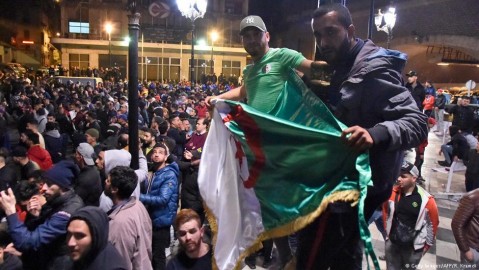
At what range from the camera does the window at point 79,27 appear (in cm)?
4747

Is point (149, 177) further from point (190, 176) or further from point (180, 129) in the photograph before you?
point (180, 129)

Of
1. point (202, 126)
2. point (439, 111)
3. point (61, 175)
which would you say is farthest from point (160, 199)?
point (439, 111)

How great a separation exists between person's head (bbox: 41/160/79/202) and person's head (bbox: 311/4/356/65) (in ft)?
9.98

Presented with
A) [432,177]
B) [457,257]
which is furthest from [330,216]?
[432,177]

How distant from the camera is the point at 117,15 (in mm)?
48969

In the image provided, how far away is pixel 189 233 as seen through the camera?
3441 mm

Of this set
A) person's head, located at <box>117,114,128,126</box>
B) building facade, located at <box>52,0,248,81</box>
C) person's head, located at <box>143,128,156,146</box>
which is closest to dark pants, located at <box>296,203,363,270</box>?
person's head, located at <box>143,128,156,146</box>

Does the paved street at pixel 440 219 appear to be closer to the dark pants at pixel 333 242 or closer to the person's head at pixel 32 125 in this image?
the dark pants at pixel 333 242

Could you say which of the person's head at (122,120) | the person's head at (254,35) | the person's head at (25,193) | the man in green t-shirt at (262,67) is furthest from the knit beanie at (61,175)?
the person's head at (122,120)

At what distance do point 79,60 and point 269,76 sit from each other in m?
48.2

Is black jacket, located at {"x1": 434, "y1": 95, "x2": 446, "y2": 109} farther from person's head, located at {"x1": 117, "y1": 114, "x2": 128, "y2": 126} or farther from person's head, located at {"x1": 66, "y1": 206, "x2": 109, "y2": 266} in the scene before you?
person's head, located at {"x1": 66, "y1": 206, "x2": 109, "y2": 266}

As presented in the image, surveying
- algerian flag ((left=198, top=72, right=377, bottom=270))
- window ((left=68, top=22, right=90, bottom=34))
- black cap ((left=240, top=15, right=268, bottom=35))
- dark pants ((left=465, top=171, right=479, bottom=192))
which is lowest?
dark pants ((left=465, top=171, right=479, bottom=192))

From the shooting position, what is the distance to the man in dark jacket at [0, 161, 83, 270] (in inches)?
144

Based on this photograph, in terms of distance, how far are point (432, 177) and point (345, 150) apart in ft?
33.9
